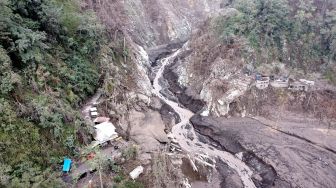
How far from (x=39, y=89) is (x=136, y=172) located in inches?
544

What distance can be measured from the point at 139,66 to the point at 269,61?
2430cm

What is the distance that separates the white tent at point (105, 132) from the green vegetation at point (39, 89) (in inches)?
64.9

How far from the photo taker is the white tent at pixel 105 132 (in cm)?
3484

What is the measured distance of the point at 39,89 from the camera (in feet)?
108

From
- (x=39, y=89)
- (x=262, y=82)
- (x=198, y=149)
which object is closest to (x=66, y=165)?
(x=39, y=89)

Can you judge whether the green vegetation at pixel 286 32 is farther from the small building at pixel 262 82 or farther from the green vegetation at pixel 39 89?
the green vegetation at pixel 39 89

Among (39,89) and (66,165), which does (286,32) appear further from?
(66,165)

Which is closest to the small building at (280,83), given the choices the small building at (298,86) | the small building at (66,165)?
the small building at (298,86)

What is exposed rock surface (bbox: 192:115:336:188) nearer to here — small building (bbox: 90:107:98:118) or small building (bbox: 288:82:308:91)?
small building (bbox: 288:82:308:91)

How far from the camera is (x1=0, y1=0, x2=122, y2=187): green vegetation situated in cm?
2686

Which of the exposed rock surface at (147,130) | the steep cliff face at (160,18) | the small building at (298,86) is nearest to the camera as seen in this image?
the exposed rock surface at (147,130)

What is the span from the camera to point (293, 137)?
4544 cm

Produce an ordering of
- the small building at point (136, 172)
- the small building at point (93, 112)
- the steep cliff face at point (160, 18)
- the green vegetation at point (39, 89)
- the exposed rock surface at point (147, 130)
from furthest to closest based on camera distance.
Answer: the steep cliff face at point (160, 18)
the exposed rock surface at point (147, 130)
the small building at point (93, 112)
the small building at point (136, 172)
the green vegetation at point (39, 89)

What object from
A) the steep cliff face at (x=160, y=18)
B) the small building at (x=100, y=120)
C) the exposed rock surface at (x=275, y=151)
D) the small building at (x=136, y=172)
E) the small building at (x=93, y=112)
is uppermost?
the steep cliff face at (x=160, y=18)
